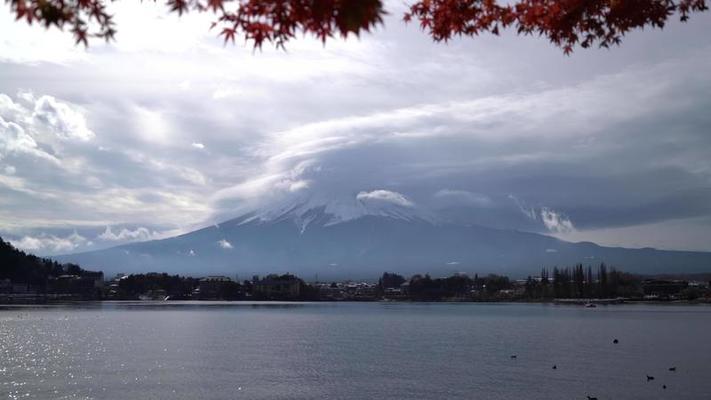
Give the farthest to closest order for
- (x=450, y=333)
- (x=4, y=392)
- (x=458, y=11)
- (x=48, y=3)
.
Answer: (x=450, y=333), (x=4, y=392), (x=458, y=11), (x=48, y=3)

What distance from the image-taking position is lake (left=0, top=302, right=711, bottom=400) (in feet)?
156

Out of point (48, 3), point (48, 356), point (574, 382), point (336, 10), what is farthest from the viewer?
point (48, 356)

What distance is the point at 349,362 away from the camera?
208 ft

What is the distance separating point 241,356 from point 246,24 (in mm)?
64320

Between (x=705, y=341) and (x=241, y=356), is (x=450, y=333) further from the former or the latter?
(x=241, y=356)

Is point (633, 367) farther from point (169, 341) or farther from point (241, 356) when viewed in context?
point (169, 341)

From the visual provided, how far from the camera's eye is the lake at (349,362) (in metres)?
47.4

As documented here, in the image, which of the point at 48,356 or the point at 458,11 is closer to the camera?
the point at 458,11

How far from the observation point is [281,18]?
669 centimetres

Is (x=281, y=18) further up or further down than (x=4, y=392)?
further up

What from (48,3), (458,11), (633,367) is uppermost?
(458,11)

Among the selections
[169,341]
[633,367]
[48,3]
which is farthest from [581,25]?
[169,341]

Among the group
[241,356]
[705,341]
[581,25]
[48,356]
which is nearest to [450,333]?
[705,341]

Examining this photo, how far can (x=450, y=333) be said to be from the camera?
97312 mm
